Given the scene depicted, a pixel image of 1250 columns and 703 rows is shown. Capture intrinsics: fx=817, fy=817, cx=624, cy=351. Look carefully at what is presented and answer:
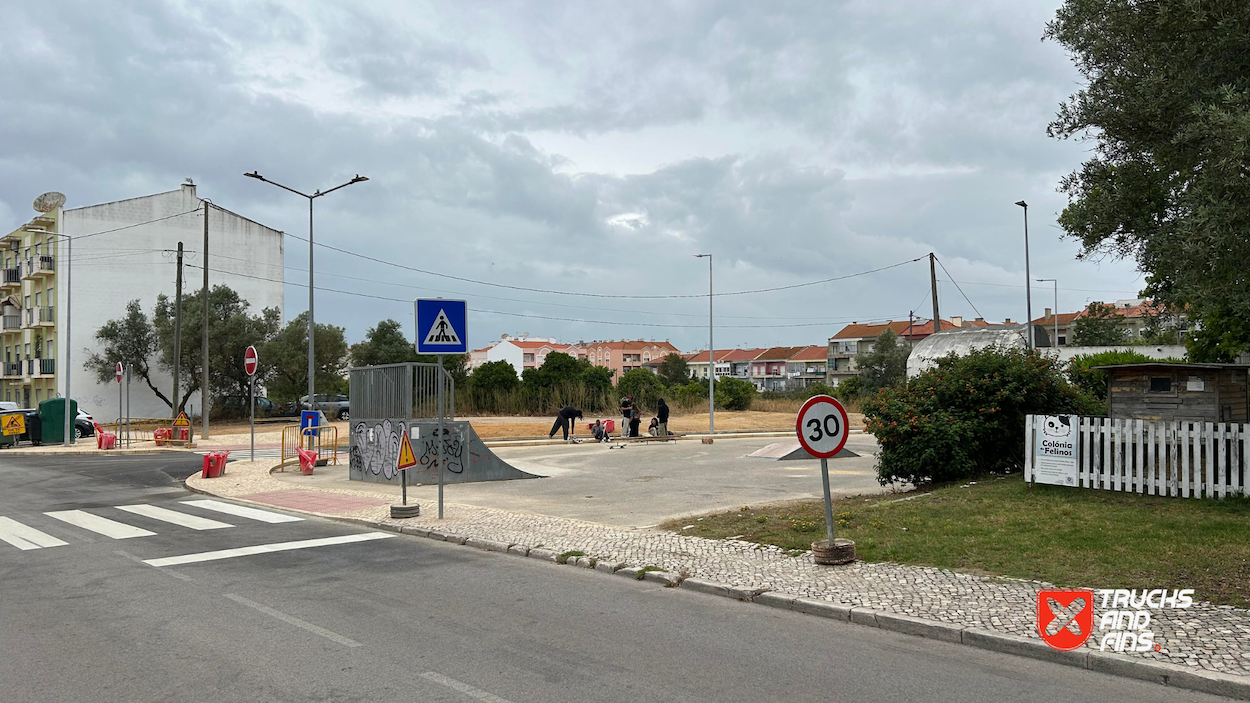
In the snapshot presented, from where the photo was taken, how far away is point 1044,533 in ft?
28.1

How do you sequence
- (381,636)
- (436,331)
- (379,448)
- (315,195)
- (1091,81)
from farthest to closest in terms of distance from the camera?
(315,195) → (379,448) → (436,331) → (1091,81) → (381,636)

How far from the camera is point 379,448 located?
17266mm

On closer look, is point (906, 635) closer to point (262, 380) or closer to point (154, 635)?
point (154, 635)

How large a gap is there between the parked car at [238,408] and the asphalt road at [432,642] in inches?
1704

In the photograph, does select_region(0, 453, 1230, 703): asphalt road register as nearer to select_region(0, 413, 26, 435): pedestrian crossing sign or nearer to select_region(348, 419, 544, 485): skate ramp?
select_region(348, 419, 544, 485): skate ramp

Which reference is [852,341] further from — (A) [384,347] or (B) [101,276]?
(B) [101,276]

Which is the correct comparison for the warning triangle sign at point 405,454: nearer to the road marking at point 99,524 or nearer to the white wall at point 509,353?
the road marking at point 99,524

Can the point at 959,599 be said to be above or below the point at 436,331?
below

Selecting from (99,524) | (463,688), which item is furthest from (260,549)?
(463,688)

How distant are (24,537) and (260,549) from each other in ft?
12.2

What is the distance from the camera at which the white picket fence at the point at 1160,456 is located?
9773 mm

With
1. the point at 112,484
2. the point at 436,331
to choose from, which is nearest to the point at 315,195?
the point at 112,484

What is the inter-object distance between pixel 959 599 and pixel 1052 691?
175cm

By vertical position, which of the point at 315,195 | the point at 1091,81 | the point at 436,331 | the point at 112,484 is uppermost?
the point at 315,195
